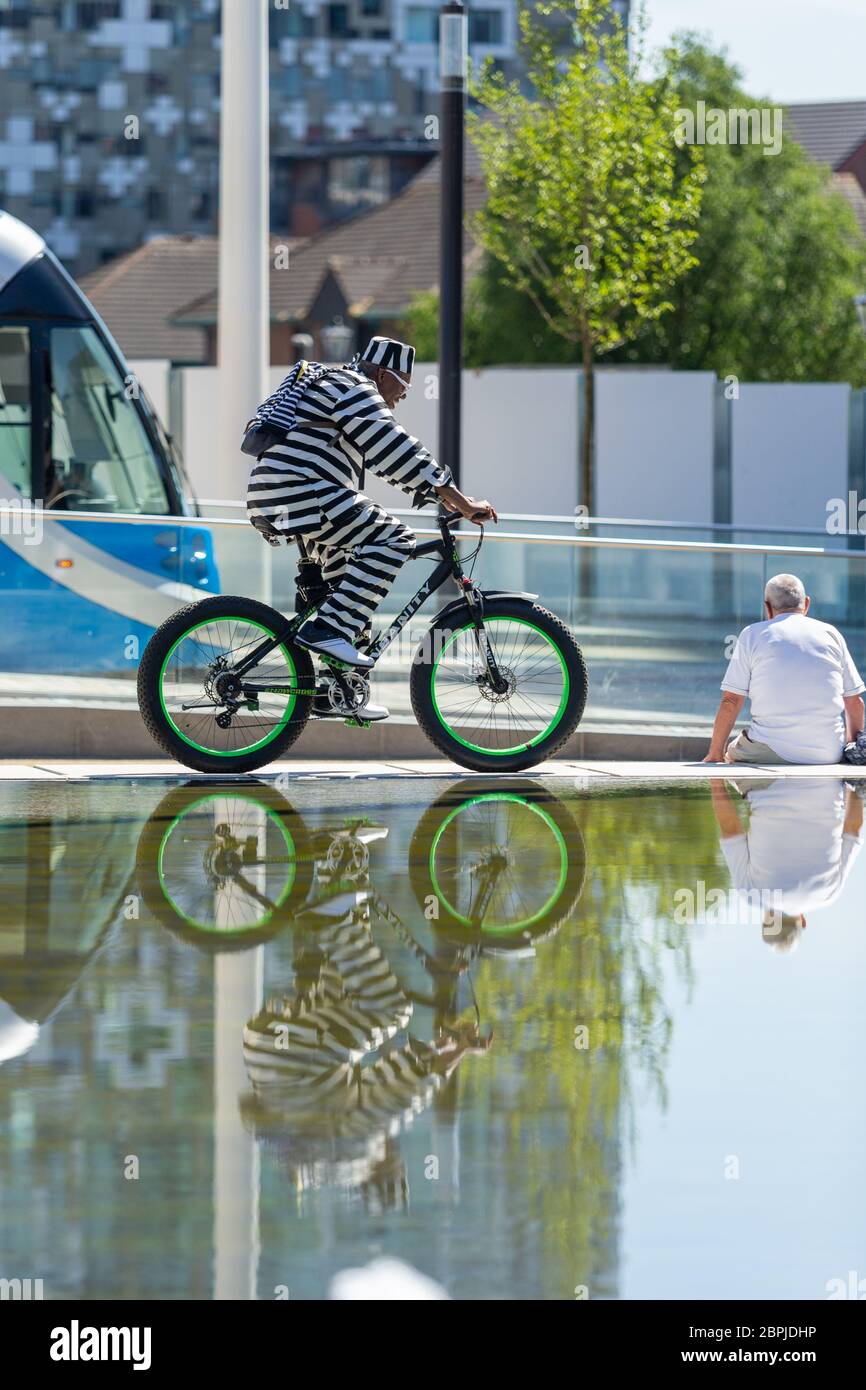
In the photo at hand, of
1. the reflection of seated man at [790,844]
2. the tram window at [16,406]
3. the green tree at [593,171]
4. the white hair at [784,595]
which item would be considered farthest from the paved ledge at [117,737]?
the green tree at [593,171]

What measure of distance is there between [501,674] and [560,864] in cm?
198

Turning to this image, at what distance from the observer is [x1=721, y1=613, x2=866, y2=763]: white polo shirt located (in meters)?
9.48

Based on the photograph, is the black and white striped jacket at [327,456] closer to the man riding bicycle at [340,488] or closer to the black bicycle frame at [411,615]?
the man riding bicycle at [340,488]

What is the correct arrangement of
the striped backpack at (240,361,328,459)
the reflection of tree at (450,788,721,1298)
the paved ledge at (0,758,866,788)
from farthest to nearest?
the paved ledge at (0,758,866,788)
the striped backpack at (240,361,328,459)
the reflection of tree at (450,788,721,1298)

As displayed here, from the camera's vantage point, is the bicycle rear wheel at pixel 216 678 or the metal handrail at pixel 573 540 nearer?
the bicycle rear wheel at pixel 216 678

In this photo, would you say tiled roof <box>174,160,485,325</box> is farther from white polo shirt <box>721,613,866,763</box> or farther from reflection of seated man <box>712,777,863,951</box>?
reflection of seated man <box>712,777,863,951</box>

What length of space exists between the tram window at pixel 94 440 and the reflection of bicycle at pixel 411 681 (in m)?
6.74

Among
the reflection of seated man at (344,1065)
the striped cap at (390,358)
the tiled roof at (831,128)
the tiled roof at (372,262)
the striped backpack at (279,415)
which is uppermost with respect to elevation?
the tiled roof at (831,128)

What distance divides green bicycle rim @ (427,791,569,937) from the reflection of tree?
9 centimetres

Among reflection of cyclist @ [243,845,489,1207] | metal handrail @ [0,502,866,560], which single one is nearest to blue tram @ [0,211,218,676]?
metal handrail @ [0,502,866,560]

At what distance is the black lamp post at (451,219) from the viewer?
15.1 meters
